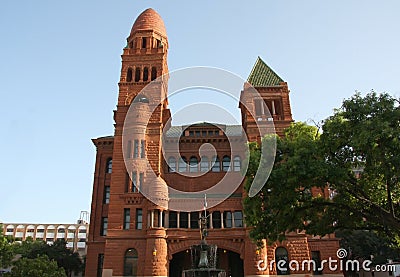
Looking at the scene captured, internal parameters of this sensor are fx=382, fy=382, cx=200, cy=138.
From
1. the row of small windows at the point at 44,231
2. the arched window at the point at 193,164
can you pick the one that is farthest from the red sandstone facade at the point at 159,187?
the row of small windows at the point at 44,231

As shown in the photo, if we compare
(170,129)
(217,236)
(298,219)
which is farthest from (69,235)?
(298,219)

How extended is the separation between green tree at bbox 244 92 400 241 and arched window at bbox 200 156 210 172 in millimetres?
18177

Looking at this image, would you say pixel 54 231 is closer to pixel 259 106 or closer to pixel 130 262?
pixel 130 262

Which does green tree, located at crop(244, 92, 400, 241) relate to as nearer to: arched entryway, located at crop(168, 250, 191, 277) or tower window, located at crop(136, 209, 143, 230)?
tower window, located at crop(136, 209, 143, 230)

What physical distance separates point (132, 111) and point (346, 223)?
22451 millimetres

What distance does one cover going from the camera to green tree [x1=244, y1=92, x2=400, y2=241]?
50.5ft

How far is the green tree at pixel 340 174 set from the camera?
606 inches

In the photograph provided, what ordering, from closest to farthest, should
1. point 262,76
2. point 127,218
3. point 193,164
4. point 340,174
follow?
point 340,174 < point 127,218 < point 193,164 < point 262,76

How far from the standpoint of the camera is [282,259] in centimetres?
3180

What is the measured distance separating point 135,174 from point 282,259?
47.6ft

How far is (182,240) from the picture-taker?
107 ft

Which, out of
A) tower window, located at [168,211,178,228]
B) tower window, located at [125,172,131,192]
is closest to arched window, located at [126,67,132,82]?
tower window, located at [125,172,131,192]

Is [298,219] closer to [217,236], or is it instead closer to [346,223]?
[346,223]

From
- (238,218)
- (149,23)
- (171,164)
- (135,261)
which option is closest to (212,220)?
(238,218)
